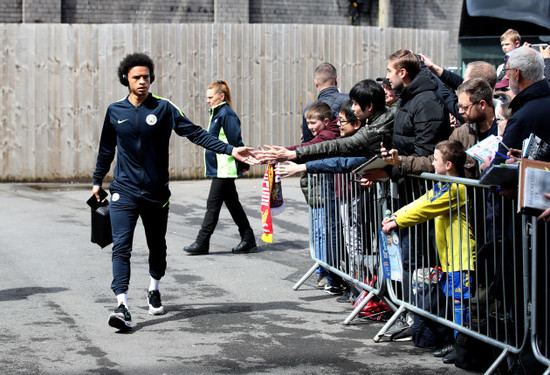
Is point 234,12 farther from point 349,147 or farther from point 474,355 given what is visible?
point 474,355

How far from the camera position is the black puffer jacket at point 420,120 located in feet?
22.2

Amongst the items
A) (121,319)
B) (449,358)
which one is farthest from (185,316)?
(449,358)

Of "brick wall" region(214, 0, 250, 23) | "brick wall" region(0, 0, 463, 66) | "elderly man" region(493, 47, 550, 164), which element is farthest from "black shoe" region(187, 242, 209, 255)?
"brick wall" region(214, 0, 250, 23)

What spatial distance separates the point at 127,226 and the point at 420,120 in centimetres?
238

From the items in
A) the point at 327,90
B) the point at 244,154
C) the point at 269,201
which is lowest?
the point at 269,201

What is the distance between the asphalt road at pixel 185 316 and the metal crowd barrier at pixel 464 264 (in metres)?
0.33

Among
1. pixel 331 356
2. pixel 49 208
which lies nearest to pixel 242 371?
pixel 331 356

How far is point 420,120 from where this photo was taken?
22.3 ft

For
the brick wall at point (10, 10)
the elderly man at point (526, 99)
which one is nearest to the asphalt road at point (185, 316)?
the elderly man at point (526, 99)

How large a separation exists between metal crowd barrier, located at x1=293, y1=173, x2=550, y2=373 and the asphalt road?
328 millimetres

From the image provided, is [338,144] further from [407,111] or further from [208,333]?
[208,333]

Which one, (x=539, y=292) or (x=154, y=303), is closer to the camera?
(x=539, y=292)

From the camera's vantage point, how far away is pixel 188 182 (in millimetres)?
15469

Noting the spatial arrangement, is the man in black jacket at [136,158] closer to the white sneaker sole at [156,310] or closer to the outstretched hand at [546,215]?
the white sneaker sole at [156,310]
